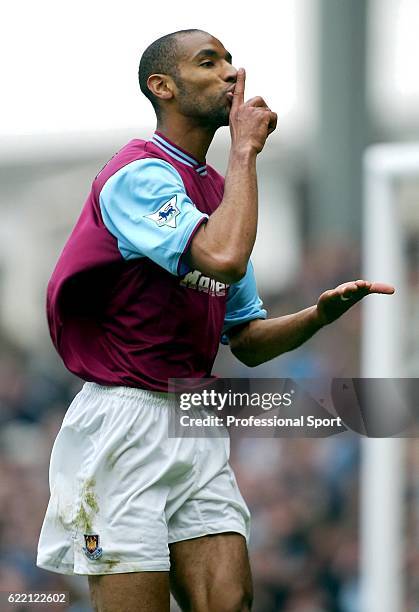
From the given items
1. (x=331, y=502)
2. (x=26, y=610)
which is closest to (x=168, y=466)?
(x=26, y=610)

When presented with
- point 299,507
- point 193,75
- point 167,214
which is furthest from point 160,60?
point 299,507

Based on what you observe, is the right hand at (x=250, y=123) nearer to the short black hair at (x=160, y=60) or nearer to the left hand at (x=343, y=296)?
the short black hair at (x=160, y=60)

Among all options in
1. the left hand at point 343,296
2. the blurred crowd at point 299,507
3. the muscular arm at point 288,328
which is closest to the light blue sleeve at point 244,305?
the muscular arm at point 288,328

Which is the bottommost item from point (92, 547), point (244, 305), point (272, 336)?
point (92, 547)

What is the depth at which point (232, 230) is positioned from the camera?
3.94 metres

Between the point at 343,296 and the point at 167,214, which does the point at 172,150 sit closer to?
the point at 167,214

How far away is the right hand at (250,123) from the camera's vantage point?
404 cm

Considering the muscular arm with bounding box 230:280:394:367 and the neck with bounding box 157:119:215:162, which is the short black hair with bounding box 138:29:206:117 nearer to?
the neck with bounding box 157:119:215:162

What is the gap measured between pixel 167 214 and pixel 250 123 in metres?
0.33

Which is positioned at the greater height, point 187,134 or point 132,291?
point 187,134

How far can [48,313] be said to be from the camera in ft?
14.1

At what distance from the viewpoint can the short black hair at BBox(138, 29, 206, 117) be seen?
421 cm

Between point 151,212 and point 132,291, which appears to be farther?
point 132,291

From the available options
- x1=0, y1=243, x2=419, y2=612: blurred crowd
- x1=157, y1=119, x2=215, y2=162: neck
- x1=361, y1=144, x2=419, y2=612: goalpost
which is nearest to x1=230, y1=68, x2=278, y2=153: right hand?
x1=157, y1=119, x2=215, y2=162: neck
